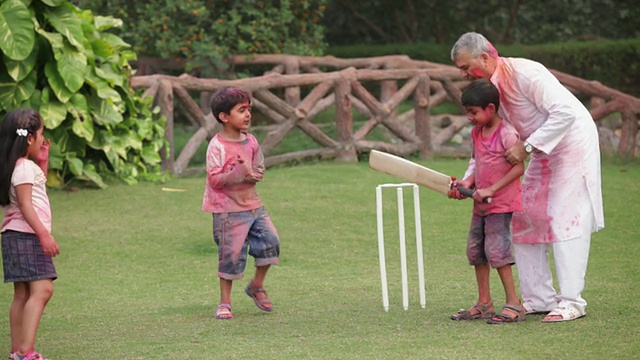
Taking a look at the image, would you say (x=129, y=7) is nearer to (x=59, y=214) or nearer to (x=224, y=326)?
(x=59, y=214)

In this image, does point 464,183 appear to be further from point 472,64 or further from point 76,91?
point 76,91

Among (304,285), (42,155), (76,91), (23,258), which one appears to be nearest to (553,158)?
(304,285)

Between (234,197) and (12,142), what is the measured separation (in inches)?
60.3

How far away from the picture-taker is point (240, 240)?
21.4 feet

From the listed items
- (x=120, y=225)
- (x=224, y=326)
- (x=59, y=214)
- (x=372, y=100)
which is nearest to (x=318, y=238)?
(x=120, y=225)

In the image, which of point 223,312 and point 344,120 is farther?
point 344,120

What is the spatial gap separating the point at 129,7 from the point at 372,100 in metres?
4.62

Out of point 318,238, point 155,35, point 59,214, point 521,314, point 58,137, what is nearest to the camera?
point 521,314

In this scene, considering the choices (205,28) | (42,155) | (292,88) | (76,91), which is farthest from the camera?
(205,28)

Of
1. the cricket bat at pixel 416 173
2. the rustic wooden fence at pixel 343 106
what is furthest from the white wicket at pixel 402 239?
the rustic wooden fence at pixel 343 106

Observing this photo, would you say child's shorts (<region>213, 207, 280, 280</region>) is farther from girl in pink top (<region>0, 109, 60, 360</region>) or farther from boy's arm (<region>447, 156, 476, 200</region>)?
girl in pink top (<region>0, 109, 60, 360</region>)

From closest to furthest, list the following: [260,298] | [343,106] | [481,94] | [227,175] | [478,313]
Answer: [481,94], [478,313], [227,175], [260,298], [343,106]

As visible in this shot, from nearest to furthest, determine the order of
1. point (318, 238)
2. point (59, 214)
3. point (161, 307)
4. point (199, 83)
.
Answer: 1. point (161, 307)
2. point (318, 238)
3. point (59, 214)
4. point (199, 83)

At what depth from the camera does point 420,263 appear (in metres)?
6.16
